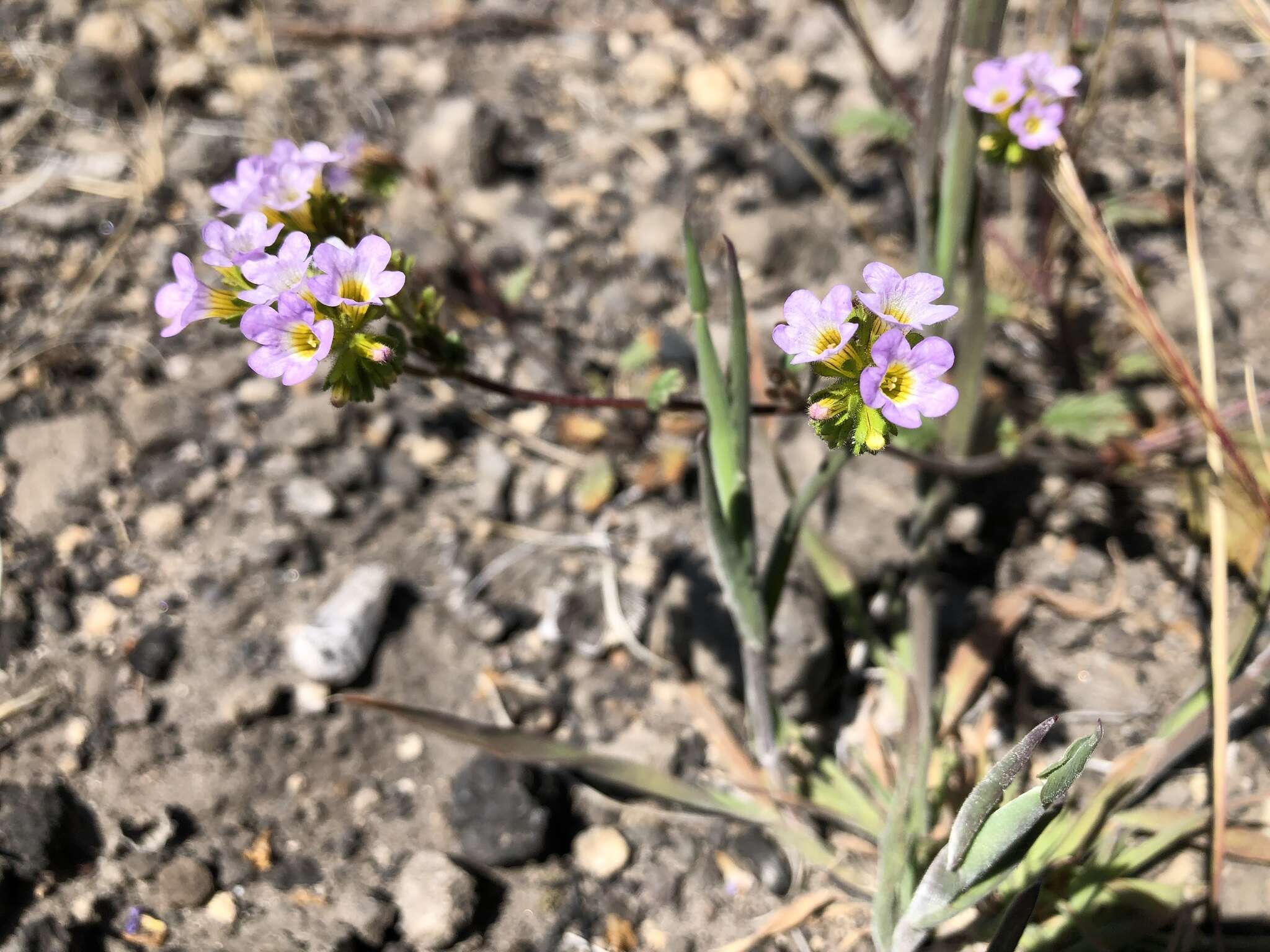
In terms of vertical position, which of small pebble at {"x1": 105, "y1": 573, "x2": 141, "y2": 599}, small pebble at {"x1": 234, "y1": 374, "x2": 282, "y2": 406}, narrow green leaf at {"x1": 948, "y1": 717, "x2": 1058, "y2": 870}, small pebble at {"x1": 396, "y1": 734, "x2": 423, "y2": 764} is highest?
narrow green leaf at {"x1": 948, "y1": 717, "x2": 1058, "y2": 870}

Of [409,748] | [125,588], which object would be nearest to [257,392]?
[125,588]

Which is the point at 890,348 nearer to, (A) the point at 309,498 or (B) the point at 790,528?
(B) the point at 790,528

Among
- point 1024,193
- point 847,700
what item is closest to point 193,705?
point 847,700

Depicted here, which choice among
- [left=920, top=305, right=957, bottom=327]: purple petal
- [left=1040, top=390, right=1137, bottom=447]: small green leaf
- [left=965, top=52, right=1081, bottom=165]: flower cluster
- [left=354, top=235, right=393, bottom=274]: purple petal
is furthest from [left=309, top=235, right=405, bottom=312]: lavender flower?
[left=1040, top=390, right=1137, bottom=447]: small green leaf

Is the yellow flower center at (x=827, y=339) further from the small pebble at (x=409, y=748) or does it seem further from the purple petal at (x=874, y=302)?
the small pebble at (x=409, y=748)

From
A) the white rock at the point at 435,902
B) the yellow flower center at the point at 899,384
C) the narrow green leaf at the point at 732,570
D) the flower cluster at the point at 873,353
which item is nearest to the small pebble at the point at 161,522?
the white rock at the point at 435,902

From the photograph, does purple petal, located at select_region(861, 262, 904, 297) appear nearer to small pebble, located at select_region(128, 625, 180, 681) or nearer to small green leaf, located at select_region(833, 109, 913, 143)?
small green leaf, located at select_region(833, 109, 913, 143)
